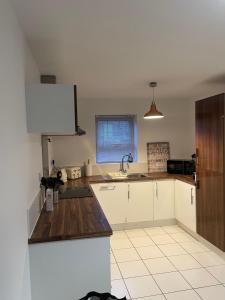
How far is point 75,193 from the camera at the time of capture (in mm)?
3139

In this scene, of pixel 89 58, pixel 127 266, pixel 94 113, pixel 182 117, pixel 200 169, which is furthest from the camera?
pixel 182 117

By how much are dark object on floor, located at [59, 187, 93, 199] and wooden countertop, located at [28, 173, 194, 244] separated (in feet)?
0.37

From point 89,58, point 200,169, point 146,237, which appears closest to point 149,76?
point 89,58

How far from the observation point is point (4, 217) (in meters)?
1.12

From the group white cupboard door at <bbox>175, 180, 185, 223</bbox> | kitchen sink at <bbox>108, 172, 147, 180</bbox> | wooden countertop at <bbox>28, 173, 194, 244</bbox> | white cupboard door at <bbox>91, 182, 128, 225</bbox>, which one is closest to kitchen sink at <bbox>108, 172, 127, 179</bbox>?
kitchen sink at <bbox>108, 172, 147, 180</bbox>

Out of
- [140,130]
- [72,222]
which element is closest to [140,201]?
[140,130]

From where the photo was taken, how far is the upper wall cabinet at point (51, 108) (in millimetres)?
1873

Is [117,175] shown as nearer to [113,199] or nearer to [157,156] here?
[113,199]

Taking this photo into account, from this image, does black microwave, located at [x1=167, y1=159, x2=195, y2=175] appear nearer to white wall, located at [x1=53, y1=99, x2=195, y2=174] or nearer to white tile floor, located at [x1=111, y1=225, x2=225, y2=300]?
white wall, located at [x1=53, y1=99, x2=195, y2=174]

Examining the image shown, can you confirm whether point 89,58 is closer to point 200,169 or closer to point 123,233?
point 200,169

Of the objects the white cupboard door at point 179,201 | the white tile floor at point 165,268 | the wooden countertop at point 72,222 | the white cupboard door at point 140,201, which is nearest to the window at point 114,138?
the white cupboard door at point 140,201

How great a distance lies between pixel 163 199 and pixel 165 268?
1393 millimetres

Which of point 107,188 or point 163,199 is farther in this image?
point 163,199

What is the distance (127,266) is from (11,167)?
7.19 feet
